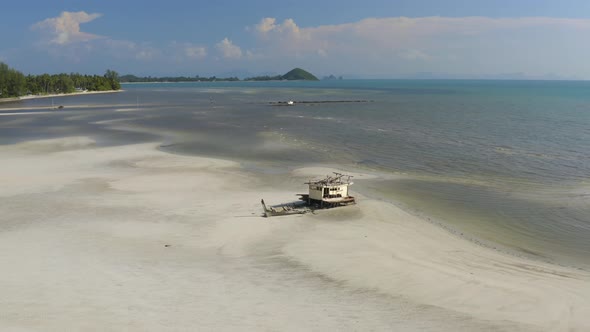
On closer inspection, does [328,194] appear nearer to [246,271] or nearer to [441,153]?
[246,271]

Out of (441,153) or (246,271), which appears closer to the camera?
(246,271)

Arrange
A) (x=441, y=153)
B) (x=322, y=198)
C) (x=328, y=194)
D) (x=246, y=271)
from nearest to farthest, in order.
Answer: (x=246, y=271) → (x=322, y=198) → (x=328, y=194) → (x=441, y=153)

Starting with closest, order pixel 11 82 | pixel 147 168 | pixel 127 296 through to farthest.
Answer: pixel 127 296 < pixel 147 168 < pixel 11 82

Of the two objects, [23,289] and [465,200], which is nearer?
[23,289]

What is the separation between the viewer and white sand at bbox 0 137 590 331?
1815 cm

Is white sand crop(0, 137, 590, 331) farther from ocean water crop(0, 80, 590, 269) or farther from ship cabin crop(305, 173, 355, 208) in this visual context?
ocean water crop(0, 80, 590, 269)

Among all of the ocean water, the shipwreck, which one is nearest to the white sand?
the shipwreck

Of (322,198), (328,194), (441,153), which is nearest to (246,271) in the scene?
(322,198)

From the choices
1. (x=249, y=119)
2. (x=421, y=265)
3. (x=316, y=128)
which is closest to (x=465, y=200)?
(x=421, y=265)

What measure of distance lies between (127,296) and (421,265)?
14.0 m

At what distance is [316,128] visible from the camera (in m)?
83.8

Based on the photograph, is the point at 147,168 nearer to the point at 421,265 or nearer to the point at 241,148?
the point at 241,148

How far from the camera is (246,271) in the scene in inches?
899

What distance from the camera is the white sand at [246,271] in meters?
18.2
